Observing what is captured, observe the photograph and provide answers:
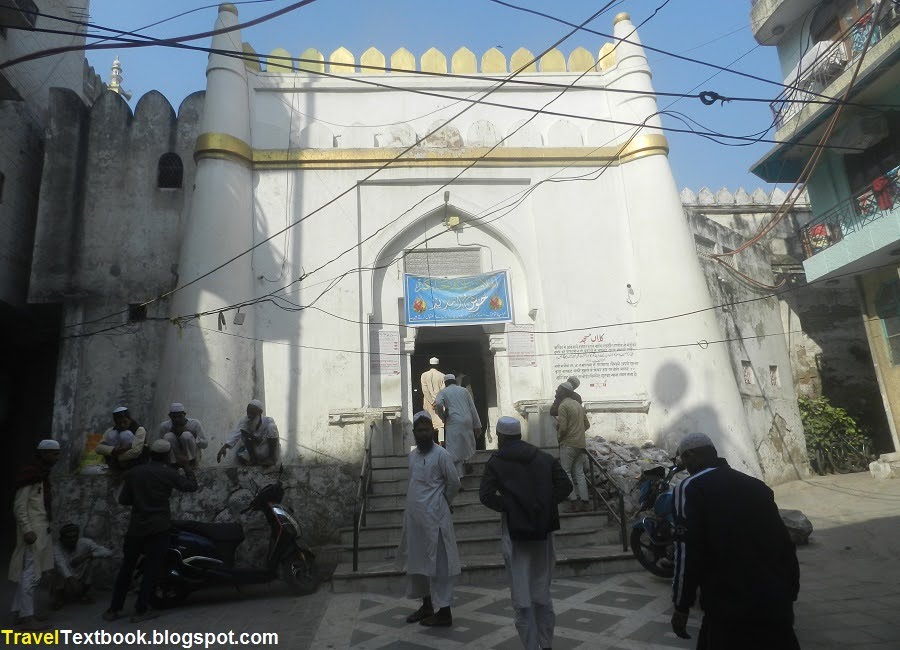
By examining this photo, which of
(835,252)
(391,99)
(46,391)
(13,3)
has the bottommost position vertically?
(46,391)

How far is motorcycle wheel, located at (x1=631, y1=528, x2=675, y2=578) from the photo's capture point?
5.37 meters

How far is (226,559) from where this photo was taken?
5.56m

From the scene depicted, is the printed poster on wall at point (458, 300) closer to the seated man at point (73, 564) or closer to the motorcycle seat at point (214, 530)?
the motorcycle seat at point (214, 530)

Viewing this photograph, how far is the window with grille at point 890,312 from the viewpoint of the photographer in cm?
1151

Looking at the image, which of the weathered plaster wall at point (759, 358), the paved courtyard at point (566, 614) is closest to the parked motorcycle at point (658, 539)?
the paved courtyard at point (566, 614)

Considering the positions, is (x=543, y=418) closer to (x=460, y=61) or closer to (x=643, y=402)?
(x=643, y=402)

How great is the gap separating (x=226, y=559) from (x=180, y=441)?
212 cm

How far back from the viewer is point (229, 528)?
5.70 metres

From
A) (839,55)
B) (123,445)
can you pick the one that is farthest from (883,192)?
(123,445)

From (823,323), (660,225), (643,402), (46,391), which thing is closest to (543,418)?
(643,402)

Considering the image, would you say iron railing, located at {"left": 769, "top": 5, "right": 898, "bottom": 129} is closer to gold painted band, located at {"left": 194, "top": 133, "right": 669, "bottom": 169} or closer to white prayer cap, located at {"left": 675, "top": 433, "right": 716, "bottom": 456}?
gold painted band, located at {"left": 194, "top": 133, "right": 669, "bottom": 169}

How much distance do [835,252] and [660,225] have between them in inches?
153

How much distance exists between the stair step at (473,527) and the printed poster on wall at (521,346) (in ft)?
12.0

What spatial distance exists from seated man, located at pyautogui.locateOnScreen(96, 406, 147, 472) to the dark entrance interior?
5.26 m
